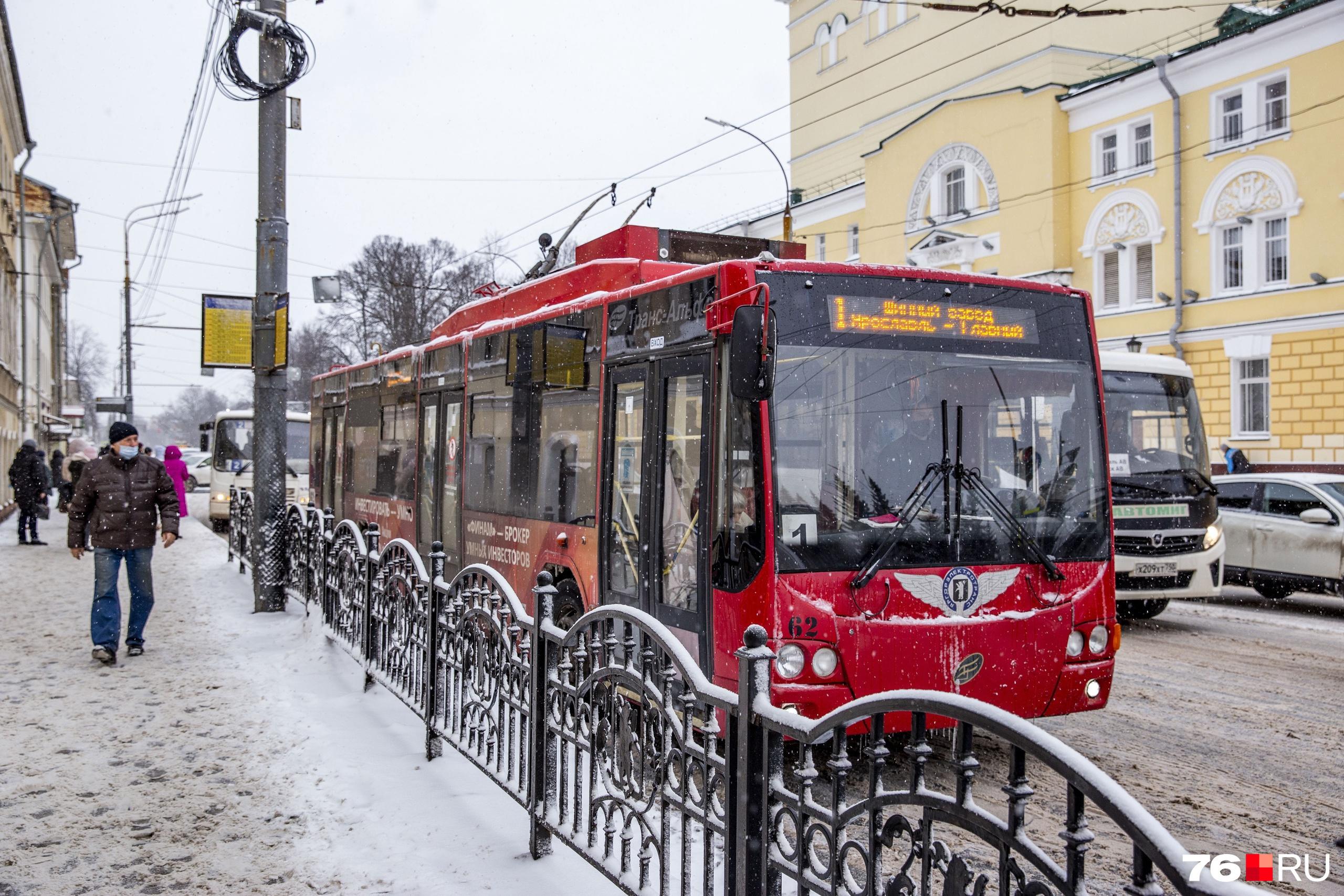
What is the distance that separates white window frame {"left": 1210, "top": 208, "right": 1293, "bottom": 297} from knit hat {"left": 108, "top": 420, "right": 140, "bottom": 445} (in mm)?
22940

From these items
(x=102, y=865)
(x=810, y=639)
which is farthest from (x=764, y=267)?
(x=102, y=865)

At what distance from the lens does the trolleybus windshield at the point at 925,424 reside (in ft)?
17.5

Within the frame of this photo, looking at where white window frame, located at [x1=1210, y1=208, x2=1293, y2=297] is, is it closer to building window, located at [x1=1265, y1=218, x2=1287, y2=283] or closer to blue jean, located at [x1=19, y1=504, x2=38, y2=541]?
building window, located at [x1=1265, y1=218, x2=1287, y2=283]

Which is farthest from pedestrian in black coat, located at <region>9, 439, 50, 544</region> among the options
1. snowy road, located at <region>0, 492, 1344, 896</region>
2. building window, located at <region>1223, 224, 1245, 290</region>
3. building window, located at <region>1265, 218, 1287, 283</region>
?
building window, located at <region>1265, 218, 1287, 283</region>

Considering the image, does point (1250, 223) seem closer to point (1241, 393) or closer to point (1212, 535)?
point (1241, 393)

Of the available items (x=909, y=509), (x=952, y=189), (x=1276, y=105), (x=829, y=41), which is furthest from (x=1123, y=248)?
(x=909, y=509)

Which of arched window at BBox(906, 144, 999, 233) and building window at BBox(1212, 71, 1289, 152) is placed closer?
building window at BBox(1212, 71, 1289, 152)

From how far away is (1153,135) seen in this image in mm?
26469

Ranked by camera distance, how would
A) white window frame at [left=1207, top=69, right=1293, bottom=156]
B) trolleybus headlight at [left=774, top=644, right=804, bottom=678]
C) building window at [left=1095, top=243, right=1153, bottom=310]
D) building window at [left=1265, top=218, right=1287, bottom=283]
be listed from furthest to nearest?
building window at [left=1095, top=243, right=1153, bottom=310]
building window at [left=1265, top=218, right=1287, bottom=283]
white window frame at [left=1207, top=69, right=1293, bottom=156]
trolleybus headlight at [left=774, top=644, right=804, bottom=678]

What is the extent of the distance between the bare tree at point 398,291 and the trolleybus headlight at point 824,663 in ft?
133

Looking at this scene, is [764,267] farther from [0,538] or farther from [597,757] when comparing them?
[0,538]

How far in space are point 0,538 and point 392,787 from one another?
20.4m

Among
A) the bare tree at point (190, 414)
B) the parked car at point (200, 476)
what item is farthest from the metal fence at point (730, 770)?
the bare tree at point (190, 414)

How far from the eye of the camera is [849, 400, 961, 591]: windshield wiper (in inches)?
206
